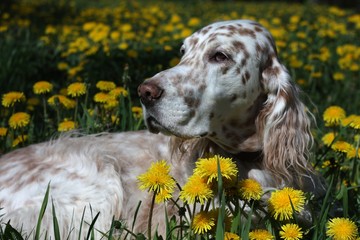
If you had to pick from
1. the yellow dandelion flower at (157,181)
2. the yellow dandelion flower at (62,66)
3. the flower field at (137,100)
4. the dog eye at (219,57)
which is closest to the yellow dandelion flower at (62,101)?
the flower field at (137,100)

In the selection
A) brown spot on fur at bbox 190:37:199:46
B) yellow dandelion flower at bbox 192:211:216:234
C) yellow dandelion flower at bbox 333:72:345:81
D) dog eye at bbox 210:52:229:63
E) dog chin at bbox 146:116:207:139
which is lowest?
yellow dandelion flower at bbox 333:72:345:81

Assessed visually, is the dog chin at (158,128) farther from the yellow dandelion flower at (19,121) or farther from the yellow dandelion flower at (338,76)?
the yellow dandelion flower at (338,76)

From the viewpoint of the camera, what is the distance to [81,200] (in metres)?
3.36

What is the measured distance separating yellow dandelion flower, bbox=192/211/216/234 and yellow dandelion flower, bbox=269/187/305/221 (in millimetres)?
247

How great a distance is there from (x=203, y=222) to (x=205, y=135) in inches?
36.8

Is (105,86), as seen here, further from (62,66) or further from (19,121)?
(62,66)

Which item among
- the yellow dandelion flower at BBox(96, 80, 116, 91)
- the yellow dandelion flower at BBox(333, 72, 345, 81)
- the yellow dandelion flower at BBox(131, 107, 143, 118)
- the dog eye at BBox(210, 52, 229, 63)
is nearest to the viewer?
the dog eye at BBox(210, 52, 229, 63)

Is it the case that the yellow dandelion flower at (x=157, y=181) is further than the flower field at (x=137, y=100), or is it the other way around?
the flower field at (x=137, y=100)

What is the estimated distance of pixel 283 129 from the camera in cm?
331

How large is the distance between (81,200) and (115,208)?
0.18m

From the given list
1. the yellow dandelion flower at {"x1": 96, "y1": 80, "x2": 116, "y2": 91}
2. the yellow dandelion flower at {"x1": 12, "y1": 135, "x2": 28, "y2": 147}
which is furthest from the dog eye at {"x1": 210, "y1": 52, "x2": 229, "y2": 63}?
the yellow dandelion flower at {"x1": 12, "y1": 135, "x2": 28, "y2": 147}

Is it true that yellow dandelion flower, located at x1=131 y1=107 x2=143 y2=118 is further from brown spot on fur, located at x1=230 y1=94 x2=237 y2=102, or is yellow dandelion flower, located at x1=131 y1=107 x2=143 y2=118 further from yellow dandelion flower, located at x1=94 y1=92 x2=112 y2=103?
brown spot on fur, located at x1=230 y1=94 x2=237 y2=102

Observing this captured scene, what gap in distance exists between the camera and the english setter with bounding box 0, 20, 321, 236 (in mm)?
3207

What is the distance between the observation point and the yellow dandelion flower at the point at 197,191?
230cm
